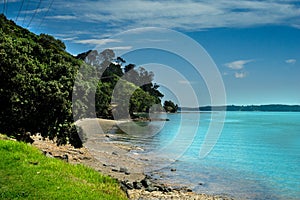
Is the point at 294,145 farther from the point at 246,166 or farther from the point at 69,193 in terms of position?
the point at 69,193

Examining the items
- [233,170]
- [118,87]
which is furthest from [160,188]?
[118,87]

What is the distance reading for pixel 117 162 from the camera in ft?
130

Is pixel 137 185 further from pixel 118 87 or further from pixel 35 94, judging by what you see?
pixel 118 87

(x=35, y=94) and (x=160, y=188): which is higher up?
(x=35, y=94)

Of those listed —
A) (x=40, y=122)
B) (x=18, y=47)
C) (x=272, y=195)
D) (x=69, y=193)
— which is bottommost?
(x=272, y=195)

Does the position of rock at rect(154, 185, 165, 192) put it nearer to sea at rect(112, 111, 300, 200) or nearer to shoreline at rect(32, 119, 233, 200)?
shoreline at rect(32, 119, 233, 200)

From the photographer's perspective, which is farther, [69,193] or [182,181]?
[182,181]

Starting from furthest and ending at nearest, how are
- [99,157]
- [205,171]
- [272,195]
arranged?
[99,157], [205,171], [272,195]

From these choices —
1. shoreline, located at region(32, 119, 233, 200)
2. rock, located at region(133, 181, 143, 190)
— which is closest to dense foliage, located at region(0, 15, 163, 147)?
shoreline, located at region(32, 119, 233, 200)

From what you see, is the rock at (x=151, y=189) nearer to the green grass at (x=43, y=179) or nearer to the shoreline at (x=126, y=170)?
the shoreline at (x=126, y=170)

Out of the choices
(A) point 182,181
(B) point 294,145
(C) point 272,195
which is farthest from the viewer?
(B) point 294,145

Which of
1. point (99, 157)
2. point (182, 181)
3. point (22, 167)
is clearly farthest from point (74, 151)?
point (22, 167)

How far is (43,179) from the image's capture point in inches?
456

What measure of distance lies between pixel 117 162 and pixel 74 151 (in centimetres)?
494
